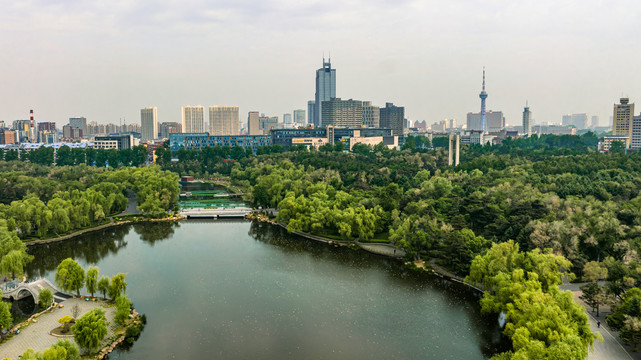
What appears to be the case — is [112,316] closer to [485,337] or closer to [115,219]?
[485,337]

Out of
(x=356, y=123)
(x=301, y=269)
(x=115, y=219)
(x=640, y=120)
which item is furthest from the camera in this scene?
(x=356, y=123)

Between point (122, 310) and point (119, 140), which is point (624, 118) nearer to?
point (122, 310)

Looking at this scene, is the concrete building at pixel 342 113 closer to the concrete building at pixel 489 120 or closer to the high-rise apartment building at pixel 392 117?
the high-rise apartment building at pixel 392 117

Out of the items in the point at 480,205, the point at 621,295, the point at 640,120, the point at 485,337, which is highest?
the point at 640,120

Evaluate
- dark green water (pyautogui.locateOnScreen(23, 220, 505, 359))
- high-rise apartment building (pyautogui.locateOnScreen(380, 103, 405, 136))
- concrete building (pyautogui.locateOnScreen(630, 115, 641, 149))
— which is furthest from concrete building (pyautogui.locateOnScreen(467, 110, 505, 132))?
dark green water (pyautogui.locateOnScreen(23, 220, 505, 359))

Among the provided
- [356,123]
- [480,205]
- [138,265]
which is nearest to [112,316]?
[138,265]
